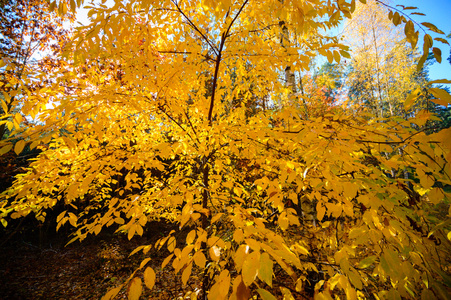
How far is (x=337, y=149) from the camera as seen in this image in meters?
1.11

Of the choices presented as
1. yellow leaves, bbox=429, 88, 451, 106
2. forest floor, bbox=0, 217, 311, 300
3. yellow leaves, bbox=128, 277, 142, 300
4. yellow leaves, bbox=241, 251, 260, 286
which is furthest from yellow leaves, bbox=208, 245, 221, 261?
forest floor, bbox=0, 217, 311, 300

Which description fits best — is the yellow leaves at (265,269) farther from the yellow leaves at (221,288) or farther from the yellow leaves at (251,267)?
the yellow leaves at (221,288)

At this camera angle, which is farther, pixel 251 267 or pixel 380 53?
pixel 380 53

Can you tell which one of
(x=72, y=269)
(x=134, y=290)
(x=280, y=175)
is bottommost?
(x=72, y=269)

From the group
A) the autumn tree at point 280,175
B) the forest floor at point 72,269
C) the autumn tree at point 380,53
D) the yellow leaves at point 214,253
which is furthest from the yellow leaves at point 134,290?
the autumn tree at point 380,53

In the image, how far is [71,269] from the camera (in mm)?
6297

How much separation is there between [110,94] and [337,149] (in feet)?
5.68

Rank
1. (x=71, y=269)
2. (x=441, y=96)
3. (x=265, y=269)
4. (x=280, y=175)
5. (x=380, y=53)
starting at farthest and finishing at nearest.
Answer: (x=380, y=53) < (x=71, y=269) < (x=280, y=175) < (x=441, y=96) < (x=265, y=269)

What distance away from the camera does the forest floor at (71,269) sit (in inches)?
202

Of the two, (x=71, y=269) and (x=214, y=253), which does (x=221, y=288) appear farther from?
(x=71, y=269)

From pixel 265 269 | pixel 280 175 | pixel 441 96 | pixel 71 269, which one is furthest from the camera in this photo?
pixel 71 269

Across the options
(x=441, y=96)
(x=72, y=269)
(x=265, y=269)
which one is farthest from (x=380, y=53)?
(x=72, y=269)

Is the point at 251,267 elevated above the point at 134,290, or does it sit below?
above

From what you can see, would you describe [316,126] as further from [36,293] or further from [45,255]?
[45,255]
